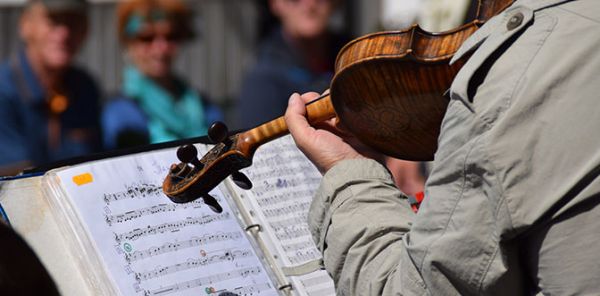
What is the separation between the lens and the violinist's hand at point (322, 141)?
208cm

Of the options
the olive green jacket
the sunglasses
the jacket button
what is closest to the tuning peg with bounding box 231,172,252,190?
the olive green jacket

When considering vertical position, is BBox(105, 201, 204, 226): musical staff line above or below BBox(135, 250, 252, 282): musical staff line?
above

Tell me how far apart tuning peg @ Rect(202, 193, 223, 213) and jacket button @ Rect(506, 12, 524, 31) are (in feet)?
2.74

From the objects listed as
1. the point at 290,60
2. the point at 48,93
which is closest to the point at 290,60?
the point at 290,60

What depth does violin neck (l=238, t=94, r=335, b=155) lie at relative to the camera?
213 centimetres

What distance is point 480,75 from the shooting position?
1.70 m

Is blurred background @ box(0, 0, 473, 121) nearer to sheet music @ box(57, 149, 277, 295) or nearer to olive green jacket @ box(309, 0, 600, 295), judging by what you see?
sheet music @ box(57, 149, 277, 295)

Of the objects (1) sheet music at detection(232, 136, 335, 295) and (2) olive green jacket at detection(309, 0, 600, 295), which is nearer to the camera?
(2) olive green jacket at detection(309, 0, 600, 295)

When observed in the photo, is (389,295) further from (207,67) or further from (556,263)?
(207,67)

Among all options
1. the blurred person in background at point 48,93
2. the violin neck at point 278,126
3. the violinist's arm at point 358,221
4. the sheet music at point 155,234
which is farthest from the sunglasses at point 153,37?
the violinist's arm at point 358,221

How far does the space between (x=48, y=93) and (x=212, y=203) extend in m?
3.14

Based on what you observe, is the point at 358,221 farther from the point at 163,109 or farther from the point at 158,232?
the point at 163,109

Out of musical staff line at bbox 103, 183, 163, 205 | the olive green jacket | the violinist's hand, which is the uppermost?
musical staff line at bbox 103, 183, 163, 205

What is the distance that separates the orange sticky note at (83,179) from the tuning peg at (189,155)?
8.1 inches
